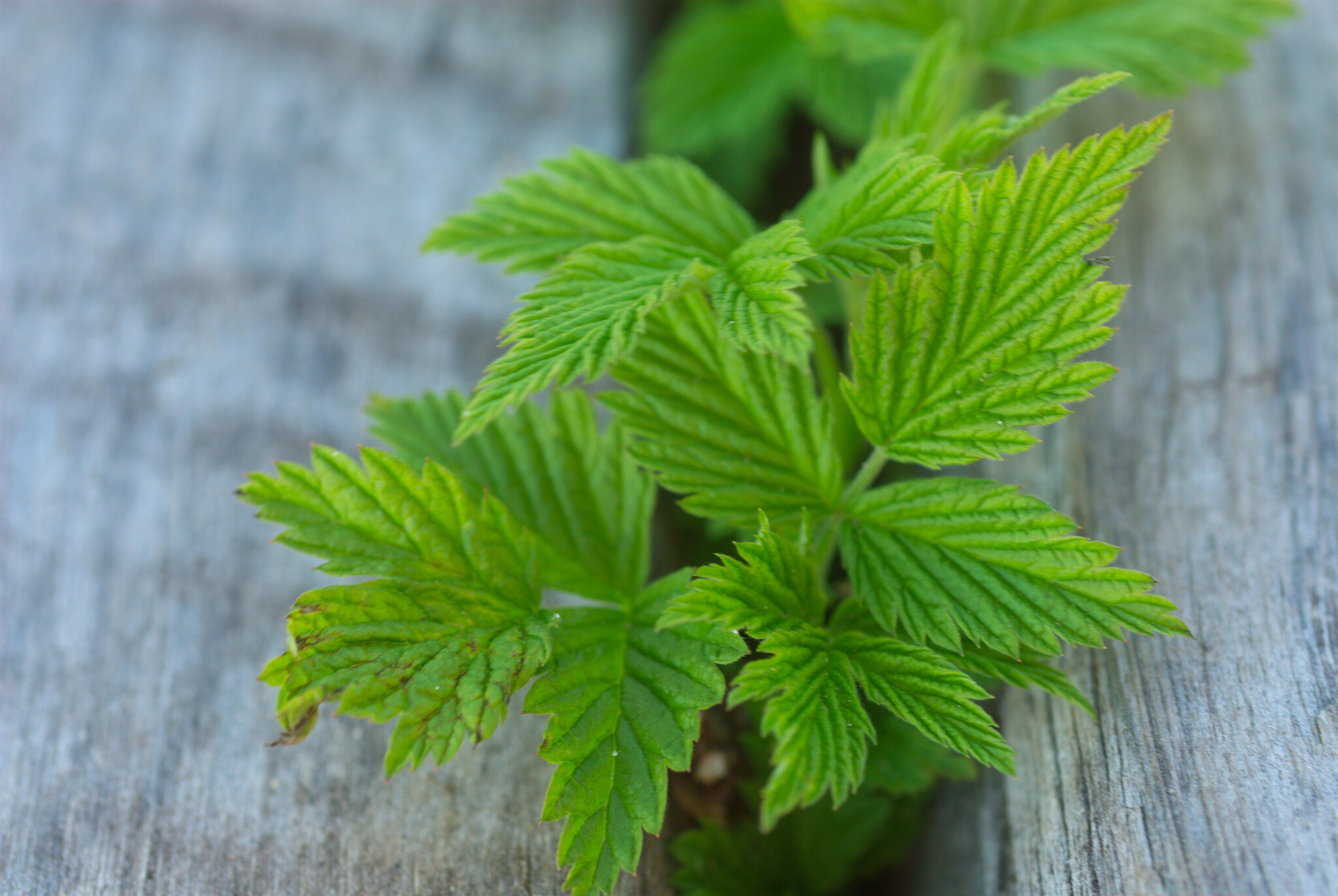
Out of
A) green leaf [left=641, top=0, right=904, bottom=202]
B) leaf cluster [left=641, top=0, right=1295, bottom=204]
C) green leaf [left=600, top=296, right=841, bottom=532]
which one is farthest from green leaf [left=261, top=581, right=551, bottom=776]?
green leaf [left=641, top=0, right=904, bottom=202]

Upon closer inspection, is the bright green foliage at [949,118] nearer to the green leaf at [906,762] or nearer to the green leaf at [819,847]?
the green leaf at [906,762]

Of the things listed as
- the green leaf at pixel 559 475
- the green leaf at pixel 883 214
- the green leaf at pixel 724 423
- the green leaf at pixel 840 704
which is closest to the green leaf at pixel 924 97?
the green leaf at pixel 883 214

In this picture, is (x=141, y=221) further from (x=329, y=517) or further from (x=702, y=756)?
(x=702, y=756)

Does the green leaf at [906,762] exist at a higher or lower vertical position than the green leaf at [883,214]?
lower

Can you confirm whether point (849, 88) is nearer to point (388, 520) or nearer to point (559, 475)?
point (559, 475)

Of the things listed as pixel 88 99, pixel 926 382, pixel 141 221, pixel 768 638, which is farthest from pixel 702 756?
pixel 88 99

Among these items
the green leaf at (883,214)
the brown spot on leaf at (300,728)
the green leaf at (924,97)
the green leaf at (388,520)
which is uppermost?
the green leaf at (924,97)

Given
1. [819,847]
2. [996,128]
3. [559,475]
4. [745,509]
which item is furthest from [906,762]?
[996,128]
